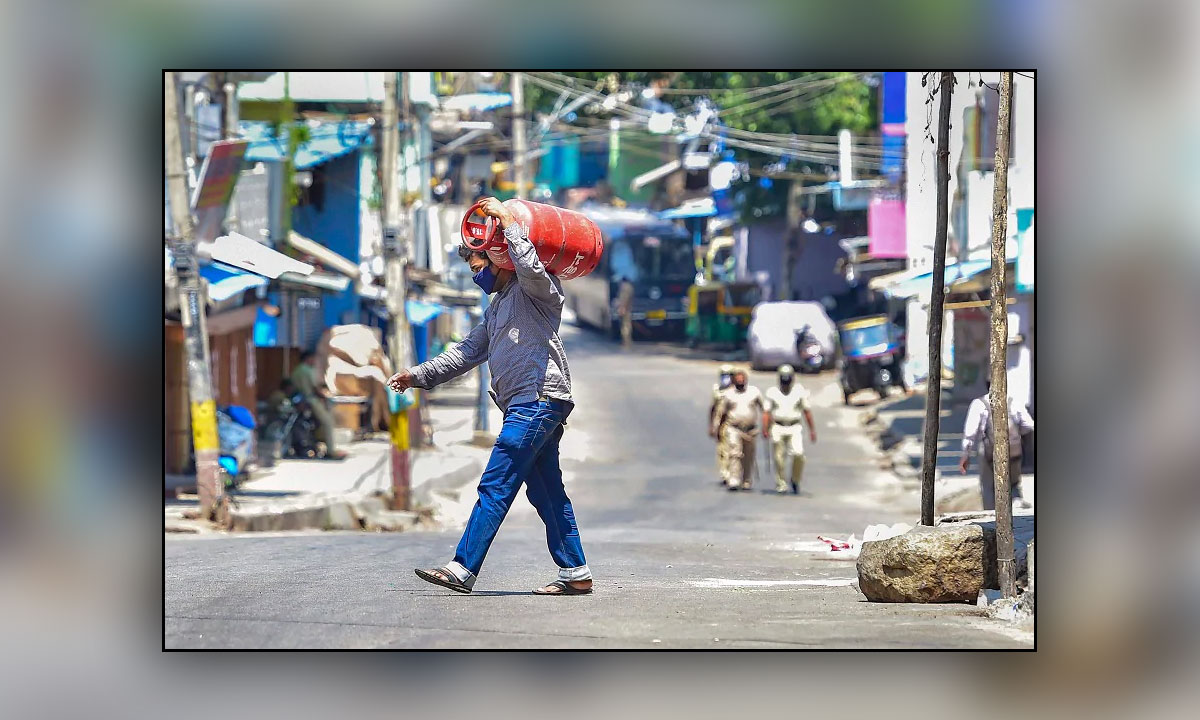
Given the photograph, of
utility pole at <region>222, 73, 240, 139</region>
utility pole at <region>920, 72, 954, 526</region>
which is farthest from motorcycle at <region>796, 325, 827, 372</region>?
utility pole at <region>920, 72, 954, 526</region>

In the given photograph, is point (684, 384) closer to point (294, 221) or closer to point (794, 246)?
point (794, 246)

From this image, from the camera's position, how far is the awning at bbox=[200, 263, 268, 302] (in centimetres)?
929

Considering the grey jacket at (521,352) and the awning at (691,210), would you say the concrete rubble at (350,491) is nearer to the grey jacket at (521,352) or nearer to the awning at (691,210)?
the awning at (691,210)

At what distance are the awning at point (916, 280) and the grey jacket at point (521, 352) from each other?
16.4 feet

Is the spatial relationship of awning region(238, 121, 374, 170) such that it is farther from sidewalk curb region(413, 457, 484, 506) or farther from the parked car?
the parked car

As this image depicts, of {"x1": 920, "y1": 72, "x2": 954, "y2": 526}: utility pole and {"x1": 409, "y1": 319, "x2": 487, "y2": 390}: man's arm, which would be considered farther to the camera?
{"x1": 920, "y1": 72, "x2": 954, "y2": 526}: utility pole

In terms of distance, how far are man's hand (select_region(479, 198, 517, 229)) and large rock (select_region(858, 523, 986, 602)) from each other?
77.9 inches

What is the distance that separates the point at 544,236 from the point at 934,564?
1981mm

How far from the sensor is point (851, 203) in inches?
566

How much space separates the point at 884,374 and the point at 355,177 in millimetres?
5491

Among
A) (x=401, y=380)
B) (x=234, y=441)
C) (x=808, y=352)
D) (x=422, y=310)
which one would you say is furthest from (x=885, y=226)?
(x=401, y=380)

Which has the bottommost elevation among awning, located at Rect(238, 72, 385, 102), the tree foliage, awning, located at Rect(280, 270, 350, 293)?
awning, located at Rect(280, 270, 350, 293)

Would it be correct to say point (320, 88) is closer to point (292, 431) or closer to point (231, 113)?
point (231, 113)
